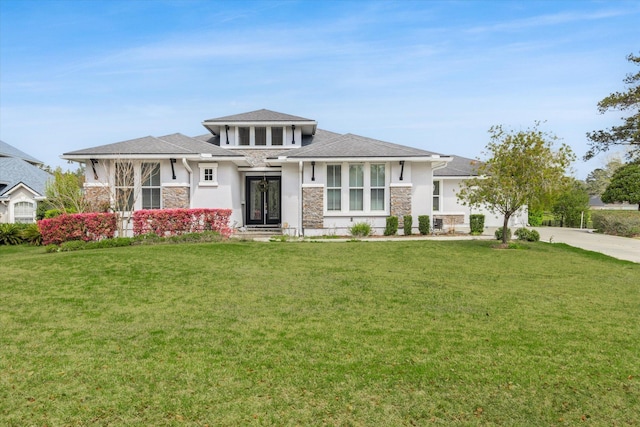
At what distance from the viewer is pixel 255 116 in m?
20.9

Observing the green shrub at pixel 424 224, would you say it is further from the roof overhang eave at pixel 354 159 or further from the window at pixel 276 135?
the window at pixel 276 135

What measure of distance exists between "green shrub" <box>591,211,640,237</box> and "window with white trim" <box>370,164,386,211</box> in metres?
13.3

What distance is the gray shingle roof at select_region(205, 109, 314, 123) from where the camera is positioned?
20.2 m

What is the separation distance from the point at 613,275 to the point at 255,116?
53.2ft

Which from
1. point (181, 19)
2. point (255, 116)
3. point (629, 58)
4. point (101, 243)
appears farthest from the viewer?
point (629, 58)

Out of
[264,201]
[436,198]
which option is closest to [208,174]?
[264,201]

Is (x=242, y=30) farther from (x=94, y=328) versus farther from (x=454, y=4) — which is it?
(x=94, y=328)

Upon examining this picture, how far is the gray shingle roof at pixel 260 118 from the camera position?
20250 mm

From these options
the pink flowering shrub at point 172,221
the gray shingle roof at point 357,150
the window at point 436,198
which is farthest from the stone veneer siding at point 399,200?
the pink flowering shrub at point 172,221

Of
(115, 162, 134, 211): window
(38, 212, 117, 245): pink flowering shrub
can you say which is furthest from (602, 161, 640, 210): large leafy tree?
(38, 212, 117, 245): pink flowering shrub

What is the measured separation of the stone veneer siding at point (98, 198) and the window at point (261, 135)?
7.26m

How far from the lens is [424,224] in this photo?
18.1 m

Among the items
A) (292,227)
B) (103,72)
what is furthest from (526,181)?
(103,72)

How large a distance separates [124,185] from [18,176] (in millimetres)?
19520
